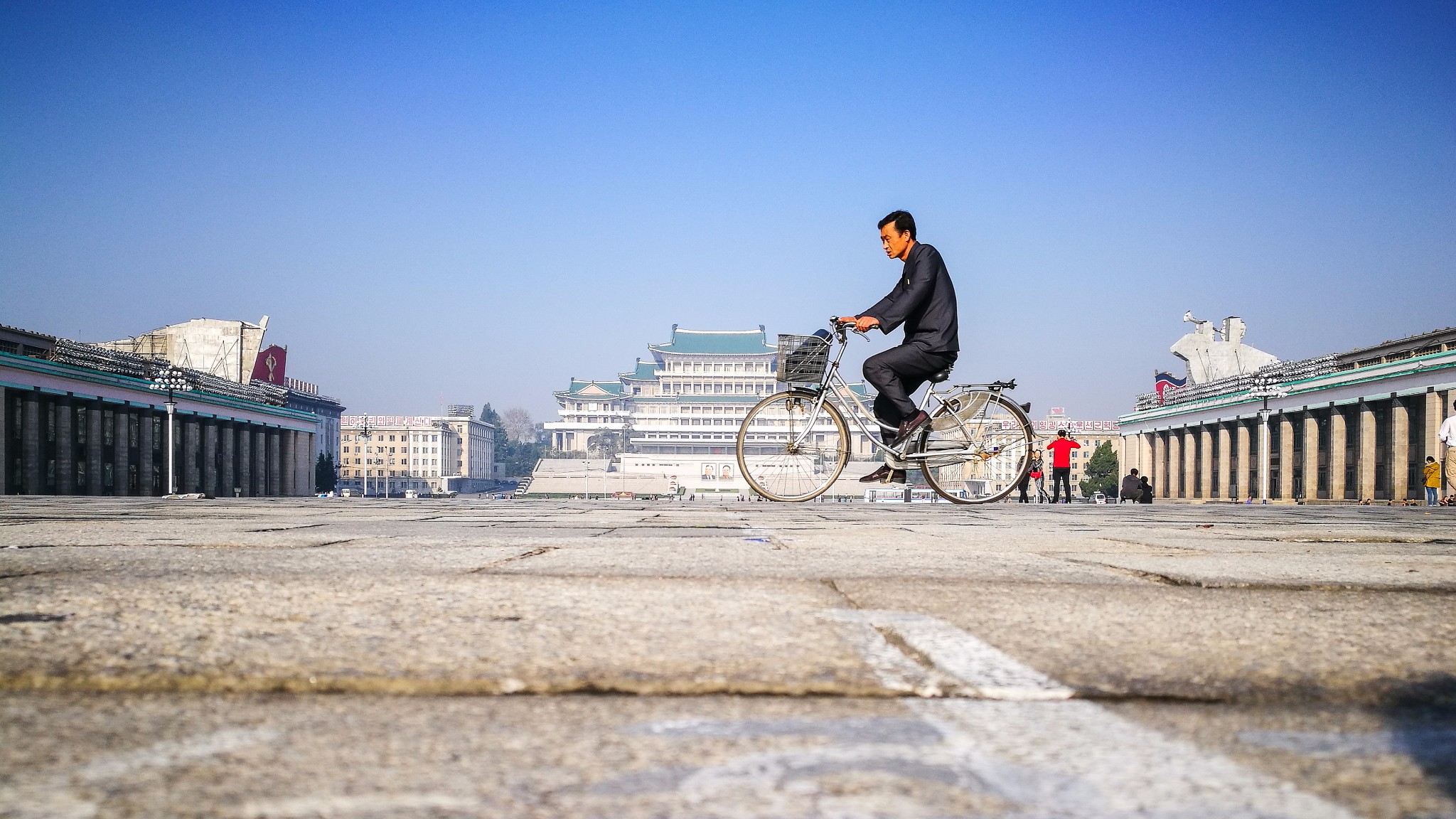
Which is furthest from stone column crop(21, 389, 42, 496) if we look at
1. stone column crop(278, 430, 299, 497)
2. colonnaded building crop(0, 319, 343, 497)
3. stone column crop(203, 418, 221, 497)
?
stone column crop(278, 430, 299, 497)

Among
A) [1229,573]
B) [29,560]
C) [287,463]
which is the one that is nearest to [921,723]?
[1229,573]

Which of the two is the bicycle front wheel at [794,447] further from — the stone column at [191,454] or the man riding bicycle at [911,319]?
the stone column at [191,454]

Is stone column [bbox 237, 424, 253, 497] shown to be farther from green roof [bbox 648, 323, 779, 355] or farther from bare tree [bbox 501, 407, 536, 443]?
bare tree [bbox 501, 407, 536, 443]

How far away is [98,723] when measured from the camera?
2.76 feet

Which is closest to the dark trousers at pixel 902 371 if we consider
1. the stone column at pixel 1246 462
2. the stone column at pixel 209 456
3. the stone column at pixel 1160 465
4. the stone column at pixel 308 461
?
the stone column at pixel 209 456

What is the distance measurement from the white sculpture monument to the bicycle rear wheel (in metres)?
59.0

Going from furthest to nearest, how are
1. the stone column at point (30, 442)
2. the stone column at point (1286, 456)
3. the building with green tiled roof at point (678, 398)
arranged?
the building with green tiled roof at point (678, 398), the stone column at point (1286, 456), the stone column at point (30, 442)

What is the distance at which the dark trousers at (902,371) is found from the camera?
17.9ft

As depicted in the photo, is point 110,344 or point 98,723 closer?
point 98,723

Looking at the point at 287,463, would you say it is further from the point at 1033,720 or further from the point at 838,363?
the point at 1033,720

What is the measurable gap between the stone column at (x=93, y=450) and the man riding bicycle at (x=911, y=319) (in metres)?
39.6

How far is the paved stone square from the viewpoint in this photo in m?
0.70

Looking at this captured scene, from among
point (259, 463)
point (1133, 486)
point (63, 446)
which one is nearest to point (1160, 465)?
point (1133, 486)

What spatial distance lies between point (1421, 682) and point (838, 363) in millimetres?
5103
